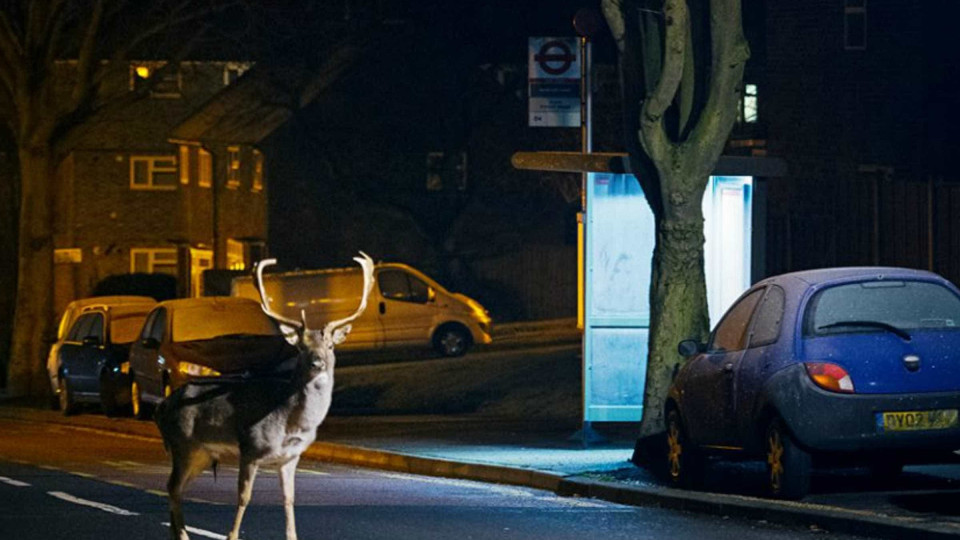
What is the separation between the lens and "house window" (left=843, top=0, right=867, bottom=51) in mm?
41844

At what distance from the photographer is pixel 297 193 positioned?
2137 inches

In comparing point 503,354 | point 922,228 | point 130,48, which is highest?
point 130,48

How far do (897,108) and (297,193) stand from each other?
18.7 meters

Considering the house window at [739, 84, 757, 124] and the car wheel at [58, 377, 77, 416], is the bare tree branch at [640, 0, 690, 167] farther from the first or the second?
the house window at [739, 84, 757, 124]

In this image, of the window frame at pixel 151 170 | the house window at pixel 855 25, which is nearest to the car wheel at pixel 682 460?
the house window at pixel 855 25

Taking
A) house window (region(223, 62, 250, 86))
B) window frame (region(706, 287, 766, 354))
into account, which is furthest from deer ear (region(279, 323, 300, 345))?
house window (region(223, 62, 250, 86))

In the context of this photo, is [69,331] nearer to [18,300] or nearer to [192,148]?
[18,300]

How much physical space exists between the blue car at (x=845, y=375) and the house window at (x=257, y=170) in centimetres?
4004

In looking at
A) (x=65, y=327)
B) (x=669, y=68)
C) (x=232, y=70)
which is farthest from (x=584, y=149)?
(x=232, y=70)

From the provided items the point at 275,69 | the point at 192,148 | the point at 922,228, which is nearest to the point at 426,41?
the point at 275,69

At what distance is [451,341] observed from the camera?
4091cm

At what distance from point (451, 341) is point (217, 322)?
14037mm

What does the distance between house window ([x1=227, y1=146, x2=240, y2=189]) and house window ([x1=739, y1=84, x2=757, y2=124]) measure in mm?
14362

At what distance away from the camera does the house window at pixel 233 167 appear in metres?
56.9
